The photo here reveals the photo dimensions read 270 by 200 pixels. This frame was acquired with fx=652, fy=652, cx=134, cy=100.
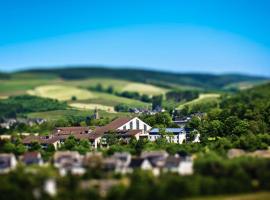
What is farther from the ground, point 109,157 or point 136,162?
point 109,157

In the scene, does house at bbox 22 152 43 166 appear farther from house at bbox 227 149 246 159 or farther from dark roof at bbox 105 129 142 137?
dark roof at bbox 105 129 142 137

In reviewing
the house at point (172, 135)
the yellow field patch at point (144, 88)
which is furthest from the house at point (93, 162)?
the yellow field patch at point (144, 88)

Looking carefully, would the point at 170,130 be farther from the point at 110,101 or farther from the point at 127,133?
the point at 110,101

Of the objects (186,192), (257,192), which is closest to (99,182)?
(186,192)

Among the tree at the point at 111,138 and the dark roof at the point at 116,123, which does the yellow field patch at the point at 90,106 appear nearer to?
the dark roof at the point at 116,123

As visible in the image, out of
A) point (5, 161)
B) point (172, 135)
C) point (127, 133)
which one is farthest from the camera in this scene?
point (127, 133)

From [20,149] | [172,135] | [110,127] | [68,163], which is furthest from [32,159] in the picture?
[110,127]

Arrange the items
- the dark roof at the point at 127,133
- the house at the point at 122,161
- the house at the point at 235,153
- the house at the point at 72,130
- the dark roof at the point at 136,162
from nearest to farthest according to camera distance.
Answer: the house at the point at 122,161 → the dark roof at the point at 136,162 → the house at the point at 235,153 → the dark roof at the point at 127,133 → the house at the point at 72,130

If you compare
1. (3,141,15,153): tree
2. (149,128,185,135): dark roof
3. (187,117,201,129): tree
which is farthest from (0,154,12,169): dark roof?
(187,117,201,129): tree
